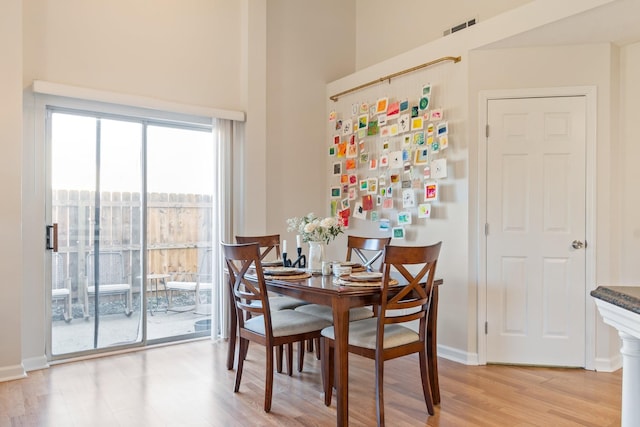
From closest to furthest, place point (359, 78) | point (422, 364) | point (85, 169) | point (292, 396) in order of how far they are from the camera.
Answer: point (422, 364), point (292, 396), point (85, 169), point (359, 78)

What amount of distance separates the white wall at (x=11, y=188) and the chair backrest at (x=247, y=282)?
1567 millimetres

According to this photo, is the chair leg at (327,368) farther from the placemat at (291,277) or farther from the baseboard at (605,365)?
the baseboard at (605,365)

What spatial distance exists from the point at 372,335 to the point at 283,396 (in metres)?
0.80

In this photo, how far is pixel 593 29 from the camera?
121 inches

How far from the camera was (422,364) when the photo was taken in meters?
2.58

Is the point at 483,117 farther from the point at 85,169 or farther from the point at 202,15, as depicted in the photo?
the point at 85,169

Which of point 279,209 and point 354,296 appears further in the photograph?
point 279,209

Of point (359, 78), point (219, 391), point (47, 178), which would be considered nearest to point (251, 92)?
point (359, 78)

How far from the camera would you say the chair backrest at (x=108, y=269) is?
3.72m

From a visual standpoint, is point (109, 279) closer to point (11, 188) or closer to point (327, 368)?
point (11, 188)

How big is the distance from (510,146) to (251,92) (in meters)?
2.44

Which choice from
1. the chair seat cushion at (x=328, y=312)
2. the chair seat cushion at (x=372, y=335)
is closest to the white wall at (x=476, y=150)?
the chair seat cushion at (x=328, y=312)

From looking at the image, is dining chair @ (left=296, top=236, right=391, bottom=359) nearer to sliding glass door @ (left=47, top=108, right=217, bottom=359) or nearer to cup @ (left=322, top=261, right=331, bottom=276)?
cup @ (left=322, top=261, right=331, bottom=276)

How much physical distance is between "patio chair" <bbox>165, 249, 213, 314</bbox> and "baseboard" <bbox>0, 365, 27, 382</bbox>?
1.25 m
